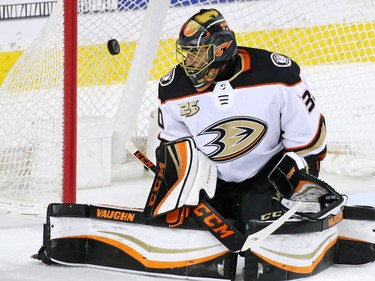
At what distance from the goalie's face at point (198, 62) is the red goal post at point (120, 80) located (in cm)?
65

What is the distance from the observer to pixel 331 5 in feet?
15.9

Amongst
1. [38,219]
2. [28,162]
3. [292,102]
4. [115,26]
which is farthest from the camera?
[115,26]

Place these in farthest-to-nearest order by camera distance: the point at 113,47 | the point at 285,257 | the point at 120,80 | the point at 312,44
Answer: the point at 312,44 → the point at 120,80 → the point at 113,47 → the point at 285,257

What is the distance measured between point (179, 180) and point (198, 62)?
1.16 ft

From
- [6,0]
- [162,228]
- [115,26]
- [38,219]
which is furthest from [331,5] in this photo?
[162,228]

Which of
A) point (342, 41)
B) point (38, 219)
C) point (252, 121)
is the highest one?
point (342, 41)

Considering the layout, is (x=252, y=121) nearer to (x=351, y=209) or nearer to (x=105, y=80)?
(x=351, y=209)

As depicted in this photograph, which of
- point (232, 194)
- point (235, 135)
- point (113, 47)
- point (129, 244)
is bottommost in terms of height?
point (129, 244)

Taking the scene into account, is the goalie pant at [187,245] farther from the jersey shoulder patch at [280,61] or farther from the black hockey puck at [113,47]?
the black hockey puck at [113,47]

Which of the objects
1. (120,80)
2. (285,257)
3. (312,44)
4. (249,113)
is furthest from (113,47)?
(285,257)

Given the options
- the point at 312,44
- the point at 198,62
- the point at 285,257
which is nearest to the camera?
the point at 285,257

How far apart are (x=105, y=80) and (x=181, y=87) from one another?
1583 mm

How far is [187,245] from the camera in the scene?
114 inches

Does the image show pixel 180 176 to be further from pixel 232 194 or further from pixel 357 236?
pixel 357 236
